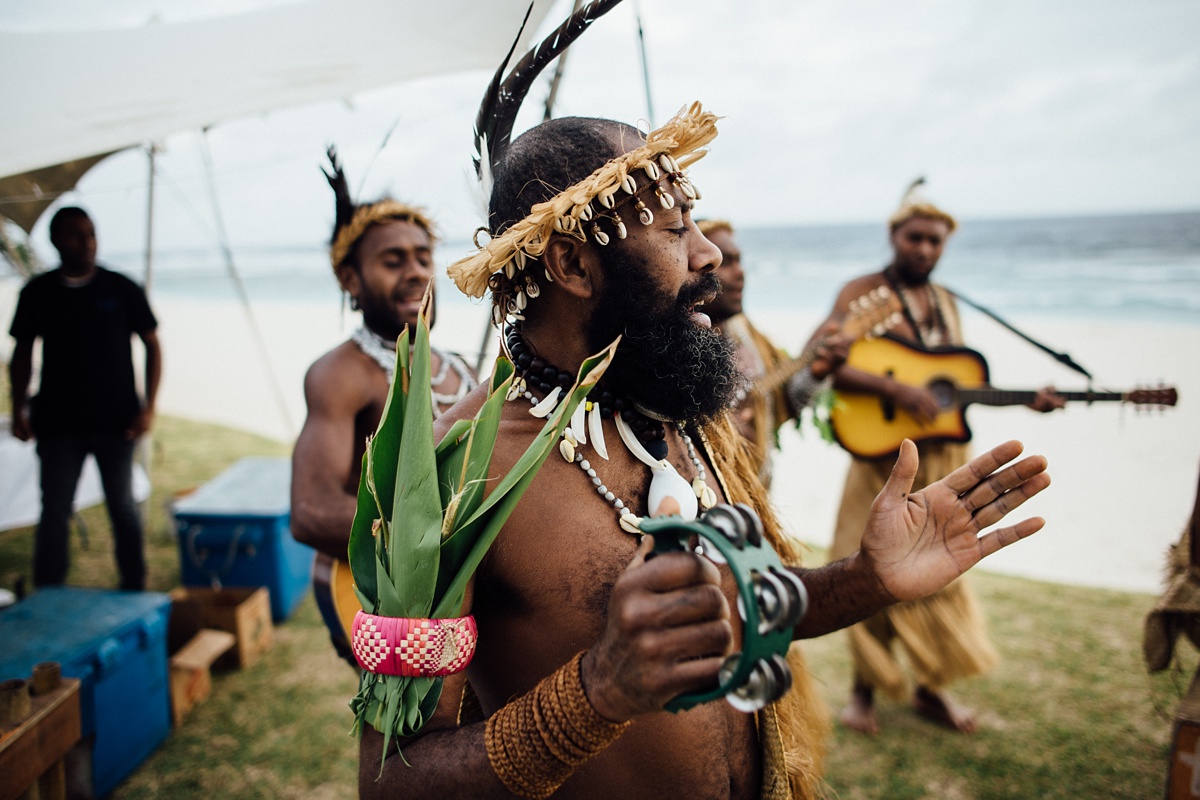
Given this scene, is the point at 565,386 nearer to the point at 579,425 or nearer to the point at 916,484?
the point at 579,425

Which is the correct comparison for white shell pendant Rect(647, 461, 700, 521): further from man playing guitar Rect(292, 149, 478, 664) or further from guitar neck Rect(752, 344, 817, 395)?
guitar neck Rect(752, 344, 817, 395)

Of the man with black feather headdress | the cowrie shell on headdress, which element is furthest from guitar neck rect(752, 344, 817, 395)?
the cowrie shell on headdress

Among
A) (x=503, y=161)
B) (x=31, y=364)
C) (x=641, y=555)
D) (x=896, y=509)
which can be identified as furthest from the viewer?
(x=31, y=364)

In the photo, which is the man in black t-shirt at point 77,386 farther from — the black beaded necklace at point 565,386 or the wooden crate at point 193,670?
the black beaded necklace at point 565,386

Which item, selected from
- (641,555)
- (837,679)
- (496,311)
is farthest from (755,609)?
(837,679)

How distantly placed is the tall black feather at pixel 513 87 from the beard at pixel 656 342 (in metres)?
0.44

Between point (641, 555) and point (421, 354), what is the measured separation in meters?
0.57

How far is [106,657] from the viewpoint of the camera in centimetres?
337

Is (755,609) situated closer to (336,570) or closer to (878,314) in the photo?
(336,570)

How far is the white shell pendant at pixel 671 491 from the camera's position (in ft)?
5.46

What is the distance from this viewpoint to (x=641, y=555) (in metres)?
1.21

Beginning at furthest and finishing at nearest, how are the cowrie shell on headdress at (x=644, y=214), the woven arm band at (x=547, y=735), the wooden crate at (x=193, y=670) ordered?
the wooden crate at (x=193, y=670)
the cowrie shell on headdress at (x=644, y=214)
the woven arm band at (x=547, y=735)

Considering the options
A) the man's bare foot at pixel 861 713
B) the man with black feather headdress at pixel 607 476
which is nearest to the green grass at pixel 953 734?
the man's bare foot at pixel 861 713

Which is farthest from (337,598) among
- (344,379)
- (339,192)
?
(339,192)
